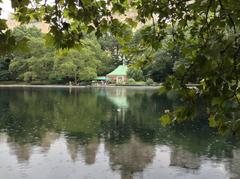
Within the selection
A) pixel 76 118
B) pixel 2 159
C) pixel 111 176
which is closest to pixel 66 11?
pixel 111 176

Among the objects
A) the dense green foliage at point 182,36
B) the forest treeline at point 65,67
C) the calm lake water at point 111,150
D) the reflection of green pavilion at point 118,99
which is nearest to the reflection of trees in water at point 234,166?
the calm lake water at point 111,150

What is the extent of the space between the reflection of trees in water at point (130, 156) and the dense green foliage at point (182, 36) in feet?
23.7

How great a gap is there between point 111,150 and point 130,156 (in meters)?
1.26

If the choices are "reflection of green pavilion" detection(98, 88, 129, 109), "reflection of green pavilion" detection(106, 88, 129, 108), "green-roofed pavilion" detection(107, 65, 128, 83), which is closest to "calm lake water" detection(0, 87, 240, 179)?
"reflection of green pavilion" detection(98, 88, 129, 109)

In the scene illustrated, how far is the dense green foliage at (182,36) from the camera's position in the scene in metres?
2.65

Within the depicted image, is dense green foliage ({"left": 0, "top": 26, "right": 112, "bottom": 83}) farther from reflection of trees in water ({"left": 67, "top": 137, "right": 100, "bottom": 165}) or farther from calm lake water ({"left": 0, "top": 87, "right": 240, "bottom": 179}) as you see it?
reflection of trees in water ({"left": 67, "top": 137, "right": 100, "bottom": 165})

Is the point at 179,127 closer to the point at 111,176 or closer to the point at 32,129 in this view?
the point at 32,129

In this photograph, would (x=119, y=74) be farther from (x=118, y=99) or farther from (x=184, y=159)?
(x=184, y=159)

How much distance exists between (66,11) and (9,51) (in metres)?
1.12

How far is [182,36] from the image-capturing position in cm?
451

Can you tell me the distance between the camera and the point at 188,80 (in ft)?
9.26

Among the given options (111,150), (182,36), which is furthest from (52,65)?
(182,36)

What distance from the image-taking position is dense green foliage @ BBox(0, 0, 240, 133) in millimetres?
2646

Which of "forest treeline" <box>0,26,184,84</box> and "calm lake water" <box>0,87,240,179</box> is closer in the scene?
"calm lake water" <box>0,87,240,179</box>
